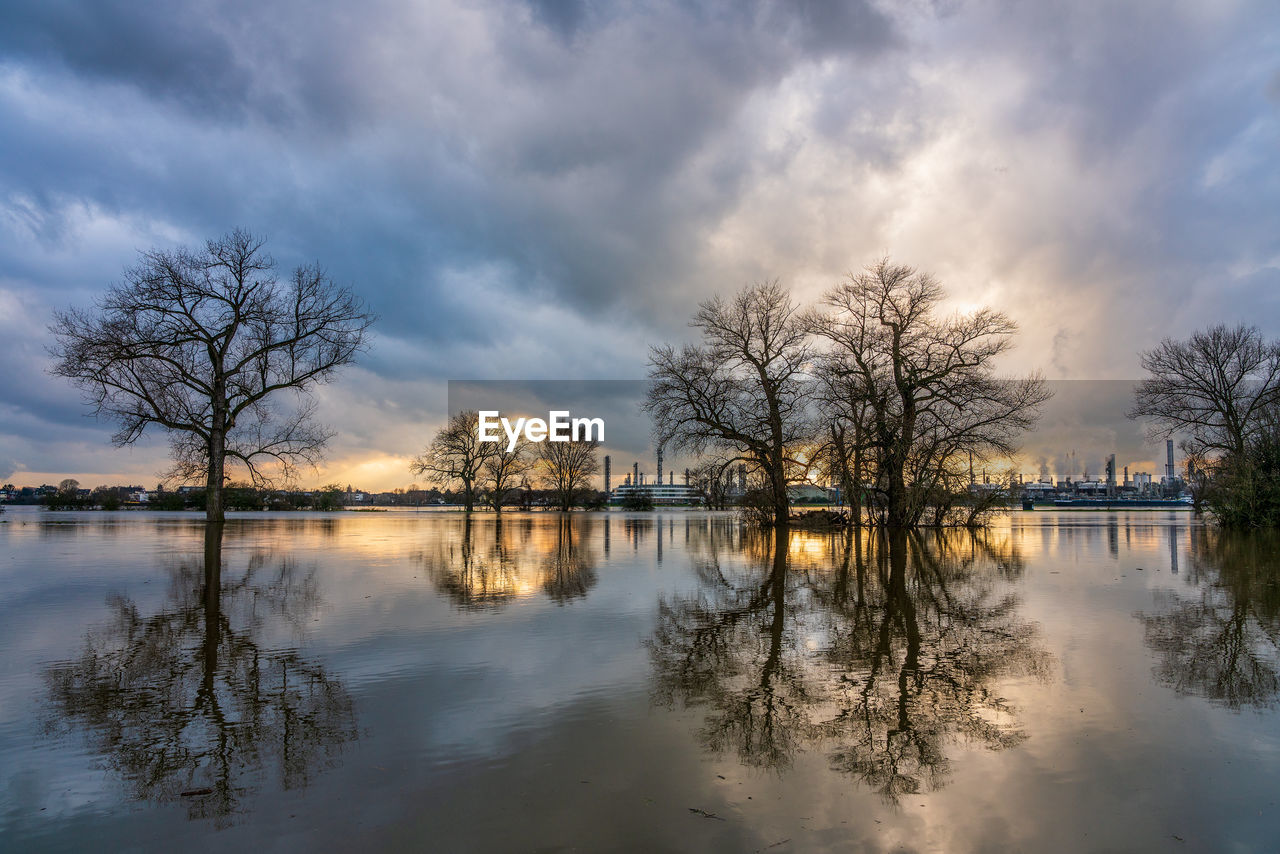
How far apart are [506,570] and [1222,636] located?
10.5 meters

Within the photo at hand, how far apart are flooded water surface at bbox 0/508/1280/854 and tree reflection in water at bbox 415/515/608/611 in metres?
0.29

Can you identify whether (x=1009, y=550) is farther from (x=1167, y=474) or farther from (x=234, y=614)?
(x=1167, y=474)

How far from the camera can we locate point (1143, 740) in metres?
4.17

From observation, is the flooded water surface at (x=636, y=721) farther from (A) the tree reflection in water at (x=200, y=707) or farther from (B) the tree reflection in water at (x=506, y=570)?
(B) the tree reflection in water at (x=506, y=570)

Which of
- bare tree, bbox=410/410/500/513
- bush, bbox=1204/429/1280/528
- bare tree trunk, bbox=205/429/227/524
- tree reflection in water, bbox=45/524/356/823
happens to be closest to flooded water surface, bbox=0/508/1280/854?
tree reflection in water, bbox=45/524/356/823

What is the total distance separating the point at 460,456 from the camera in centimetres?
6400

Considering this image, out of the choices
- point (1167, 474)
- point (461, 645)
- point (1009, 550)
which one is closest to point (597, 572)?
point (461, 645)

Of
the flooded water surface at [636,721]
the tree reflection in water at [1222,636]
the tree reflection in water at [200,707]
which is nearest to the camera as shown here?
the flooded water surface at [636,721]

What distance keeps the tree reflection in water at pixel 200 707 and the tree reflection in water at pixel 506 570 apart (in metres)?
2.56

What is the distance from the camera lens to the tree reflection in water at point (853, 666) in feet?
13.3

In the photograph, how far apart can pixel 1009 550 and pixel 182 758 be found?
64.0ft

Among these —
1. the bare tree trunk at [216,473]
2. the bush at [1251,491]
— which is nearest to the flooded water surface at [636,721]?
the bare tree trunk at [216,473]

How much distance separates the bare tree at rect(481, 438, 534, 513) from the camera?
214 ft

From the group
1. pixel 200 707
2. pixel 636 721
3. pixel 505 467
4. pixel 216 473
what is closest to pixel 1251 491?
pixel 636 721
